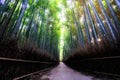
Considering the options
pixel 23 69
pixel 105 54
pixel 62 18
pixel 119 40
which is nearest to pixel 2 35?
pixel 23 69

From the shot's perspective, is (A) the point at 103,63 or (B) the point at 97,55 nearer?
(A) the point at 103,63

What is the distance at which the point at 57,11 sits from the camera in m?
14.5

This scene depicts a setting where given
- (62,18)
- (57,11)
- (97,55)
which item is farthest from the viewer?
(62,18)

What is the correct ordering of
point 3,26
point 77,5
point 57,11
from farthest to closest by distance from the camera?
point 57,11, point 77,5, point 3,26

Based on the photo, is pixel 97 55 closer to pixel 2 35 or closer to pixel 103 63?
pixel 103 63

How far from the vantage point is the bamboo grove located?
15.1ft

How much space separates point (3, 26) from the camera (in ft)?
11.1

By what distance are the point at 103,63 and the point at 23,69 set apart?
7.23 ft

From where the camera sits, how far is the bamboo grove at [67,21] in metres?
4.61

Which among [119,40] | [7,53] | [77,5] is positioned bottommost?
[7,53]

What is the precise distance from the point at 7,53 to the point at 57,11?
38.2 feet

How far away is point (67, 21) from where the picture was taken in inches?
607

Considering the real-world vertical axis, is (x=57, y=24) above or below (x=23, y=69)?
above

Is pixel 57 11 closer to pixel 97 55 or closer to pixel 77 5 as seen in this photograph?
pixel 77 5
